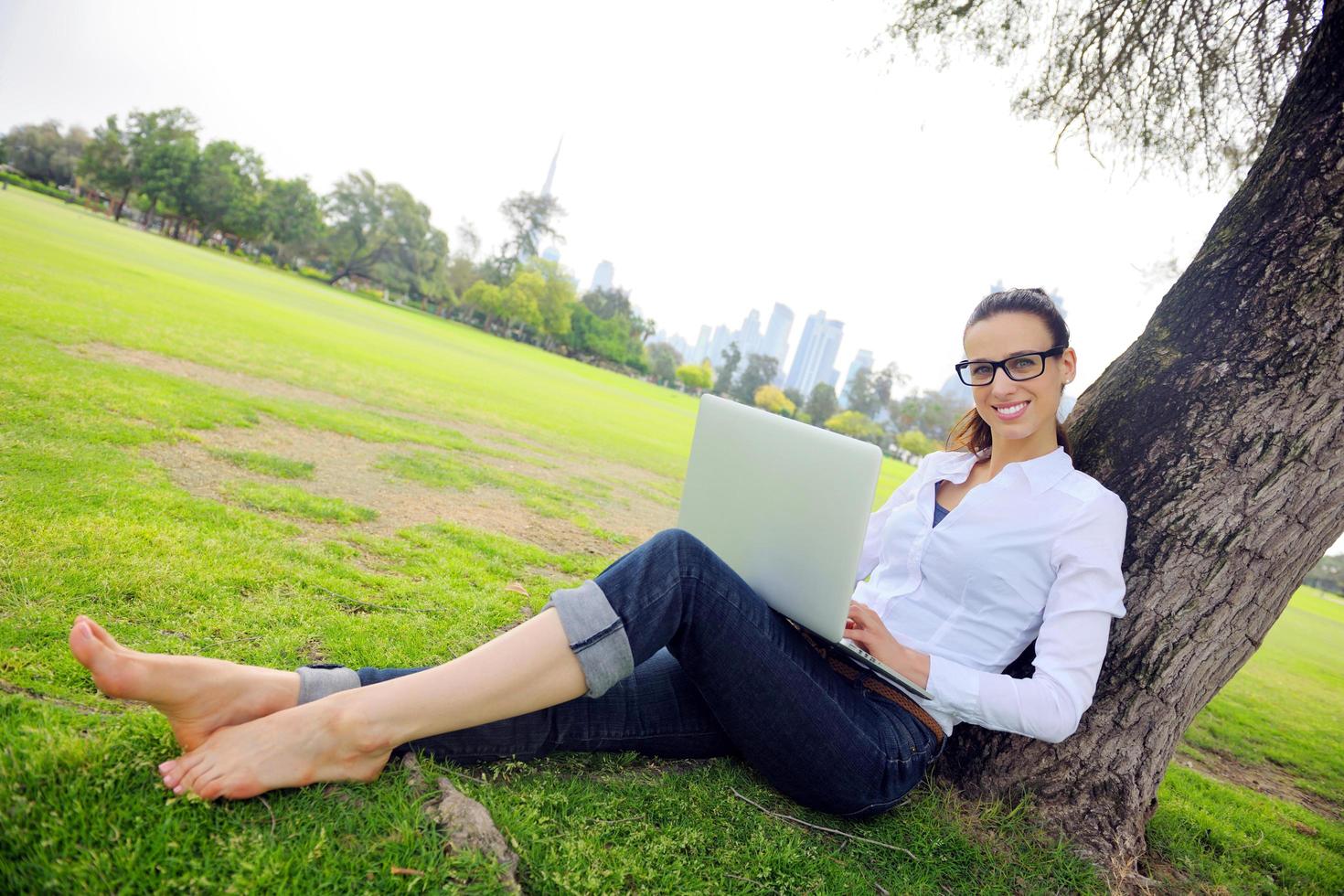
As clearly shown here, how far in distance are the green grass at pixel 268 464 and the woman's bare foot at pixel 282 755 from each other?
3345 mm

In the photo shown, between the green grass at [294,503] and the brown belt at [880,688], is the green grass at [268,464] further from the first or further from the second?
the brown belt at [880,688]

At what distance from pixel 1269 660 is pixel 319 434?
12.3 metres

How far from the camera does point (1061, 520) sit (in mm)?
2010

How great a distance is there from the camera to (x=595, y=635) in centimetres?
Answer: 160

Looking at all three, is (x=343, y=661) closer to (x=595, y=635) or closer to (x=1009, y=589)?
(x=595, y=635)

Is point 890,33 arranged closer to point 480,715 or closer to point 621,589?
point 621,589

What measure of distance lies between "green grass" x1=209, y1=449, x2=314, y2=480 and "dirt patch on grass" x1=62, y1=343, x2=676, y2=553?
77 mm

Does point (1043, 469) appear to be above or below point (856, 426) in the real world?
below

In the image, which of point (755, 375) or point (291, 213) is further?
point (755, 375)

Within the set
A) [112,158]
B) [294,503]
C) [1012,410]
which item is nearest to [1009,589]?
[1012,410]

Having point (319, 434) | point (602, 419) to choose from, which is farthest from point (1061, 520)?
point (602, 419)

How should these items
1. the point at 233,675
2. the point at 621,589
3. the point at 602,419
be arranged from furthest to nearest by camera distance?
the point at 602,419
the point at 621,589
the point at 233,675

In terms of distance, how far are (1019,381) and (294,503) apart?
11.9 feet

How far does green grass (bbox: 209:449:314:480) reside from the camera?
4.45 meters
